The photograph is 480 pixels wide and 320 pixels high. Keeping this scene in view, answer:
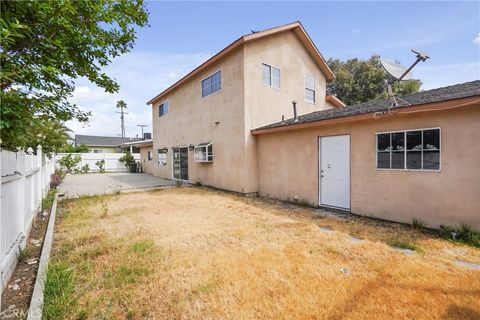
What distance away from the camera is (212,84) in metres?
12.7

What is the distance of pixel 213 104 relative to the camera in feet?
41.0

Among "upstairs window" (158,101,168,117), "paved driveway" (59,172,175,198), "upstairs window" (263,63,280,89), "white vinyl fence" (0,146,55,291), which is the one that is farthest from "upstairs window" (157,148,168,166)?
"white vinyl fence" (0,146,55,291)

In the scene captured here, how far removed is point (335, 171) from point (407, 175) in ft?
6.91

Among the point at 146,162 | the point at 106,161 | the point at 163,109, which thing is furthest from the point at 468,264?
the point at 106,161

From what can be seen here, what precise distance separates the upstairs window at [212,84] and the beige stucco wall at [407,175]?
486 cm

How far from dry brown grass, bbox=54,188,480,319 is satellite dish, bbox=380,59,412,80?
403cm

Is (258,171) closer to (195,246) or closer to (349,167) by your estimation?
(349,167)

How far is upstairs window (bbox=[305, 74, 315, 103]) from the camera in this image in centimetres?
1315

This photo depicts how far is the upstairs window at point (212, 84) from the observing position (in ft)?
39.5

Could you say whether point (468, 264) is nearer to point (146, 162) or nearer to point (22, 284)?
point (22, 284)

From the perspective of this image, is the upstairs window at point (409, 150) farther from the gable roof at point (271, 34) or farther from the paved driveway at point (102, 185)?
the paved driveway at point (102, 185)

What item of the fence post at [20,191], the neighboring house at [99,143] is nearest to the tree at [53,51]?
the fence post at [20,191]

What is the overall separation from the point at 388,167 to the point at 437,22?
6.01m

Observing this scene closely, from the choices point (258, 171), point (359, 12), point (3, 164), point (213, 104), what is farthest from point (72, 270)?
point (359, 12)
